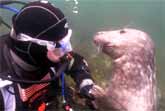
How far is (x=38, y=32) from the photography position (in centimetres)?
280

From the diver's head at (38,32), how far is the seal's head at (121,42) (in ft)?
4.02

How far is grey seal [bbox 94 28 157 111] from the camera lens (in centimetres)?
361

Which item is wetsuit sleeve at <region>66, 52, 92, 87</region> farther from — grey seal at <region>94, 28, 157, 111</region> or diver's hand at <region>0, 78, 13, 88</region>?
diver's hand at <region>0, 78, 13, 88</region>

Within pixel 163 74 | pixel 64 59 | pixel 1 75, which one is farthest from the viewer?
pixel 163 74

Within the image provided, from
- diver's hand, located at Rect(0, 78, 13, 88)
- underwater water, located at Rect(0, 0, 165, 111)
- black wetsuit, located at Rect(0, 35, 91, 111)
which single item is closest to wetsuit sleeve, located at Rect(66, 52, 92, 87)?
black wetsuit, located at Rect(0, 35, 91, 111)

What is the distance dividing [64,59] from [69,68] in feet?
1.54

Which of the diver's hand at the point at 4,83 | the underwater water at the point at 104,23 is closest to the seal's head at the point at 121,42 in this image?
the diver's hand at the point at 4,83

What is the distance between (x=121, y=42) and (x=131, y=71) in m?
0.36

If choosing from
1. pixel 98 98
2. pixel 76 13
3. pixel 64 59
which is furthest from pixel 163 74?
pixel 64 59

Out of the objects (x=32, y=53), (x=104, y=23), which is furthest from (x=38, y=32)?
(x=104, y=23)

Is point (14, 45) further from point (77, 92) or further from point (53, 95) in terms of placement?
point (77, 92)

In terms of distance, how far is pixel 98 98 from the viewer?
3.45m

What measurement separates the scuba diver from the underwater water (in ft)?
9.97

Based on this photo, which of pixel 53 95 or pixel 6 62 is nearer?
pixel 6 62
